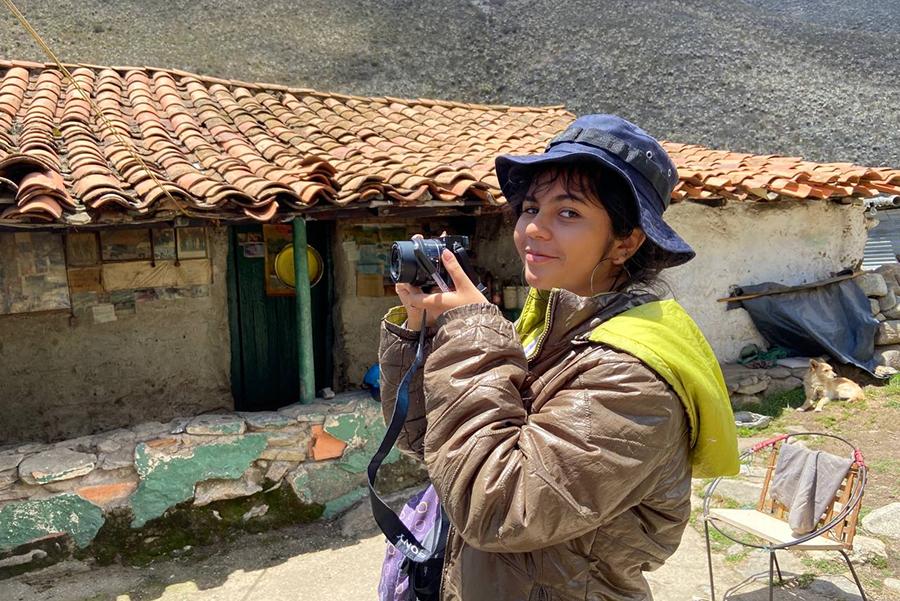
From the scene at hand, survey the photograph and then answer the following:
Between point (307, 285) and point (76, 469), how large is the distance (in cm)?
185

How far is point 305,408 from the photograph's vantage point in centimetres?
449

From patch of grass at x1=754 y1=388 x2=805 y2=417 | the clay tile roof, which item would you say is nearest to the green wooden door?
the clay tile roof

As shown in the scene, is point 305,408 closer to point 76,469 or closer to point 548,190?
point 76,469

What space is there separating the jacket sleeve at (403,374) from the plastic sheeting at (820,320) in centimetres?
622

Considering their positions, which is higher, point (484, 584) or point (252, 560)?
point (484, 584)

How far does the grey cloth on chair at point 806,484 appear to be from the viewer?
3200mm

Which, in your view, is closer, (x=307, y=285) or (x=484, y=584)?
(x=484, y=584)

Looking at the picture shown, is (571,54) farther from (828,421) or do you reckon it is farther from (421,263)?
(421,263)

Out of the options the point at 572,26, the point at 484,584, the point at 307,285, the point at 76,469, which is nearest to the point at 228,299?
the point at 307,285

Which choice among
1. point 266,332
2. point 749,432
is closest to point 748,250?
point 749,432

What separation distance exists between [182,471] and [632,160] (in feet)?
12.5

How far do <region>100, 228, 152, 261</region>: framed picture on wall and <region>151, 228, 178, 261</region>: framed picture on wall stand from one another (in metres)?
0.05

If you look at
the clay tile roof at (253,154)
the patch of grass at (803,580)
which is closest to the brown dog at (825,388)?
the clay tile roof at (253,154)

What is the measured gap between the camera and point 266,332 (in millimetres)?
5262
